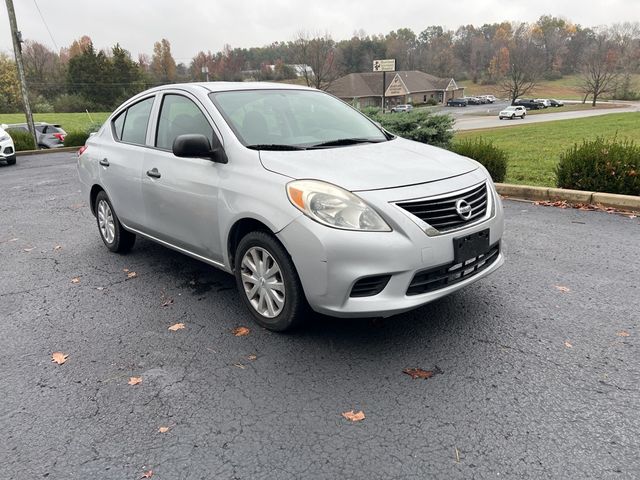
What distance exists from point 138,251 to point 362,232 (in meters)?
3.56

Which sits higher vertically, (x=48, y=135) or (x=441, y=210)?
(x=48, y=135)

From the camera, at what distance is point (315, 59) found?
5572cm

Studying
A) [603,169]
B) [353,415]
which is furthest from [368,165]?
[603,169]

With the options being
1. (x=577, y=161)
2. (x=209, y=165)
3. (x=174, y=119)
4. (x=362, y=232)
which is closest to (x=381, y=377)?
(x=362, y=232)

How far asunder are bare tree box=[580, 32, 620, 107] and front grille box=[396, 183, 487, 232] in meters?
77.9

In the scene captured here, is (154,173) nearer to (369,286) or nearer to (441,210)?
(369,286)

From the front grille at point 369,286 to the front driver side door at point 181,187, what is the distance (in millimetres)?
1257

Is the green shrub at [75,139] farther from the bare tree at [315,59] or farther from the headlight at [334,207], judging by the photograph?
the bare tree at [315,59]

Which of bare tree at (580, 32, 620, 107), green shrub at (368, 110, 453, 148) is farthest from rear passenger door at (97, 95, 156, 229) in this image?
bare tree at (580, 32, 620, 107)

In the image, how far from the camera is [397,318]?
12.2 ft

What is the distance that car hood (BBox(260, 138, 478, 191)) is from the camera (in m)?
3.13

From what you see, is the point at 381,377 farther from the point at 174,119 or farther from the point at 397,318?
the point at 174,119

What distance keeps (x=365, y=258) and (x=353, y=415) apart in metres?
0.87

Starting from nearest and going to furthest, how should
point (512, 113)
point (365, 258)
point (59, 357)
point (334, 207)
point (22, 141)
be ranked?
point (365, 258)
point (334, 207)
point (59, 357)
point (22, 141)
point (512, 113)
